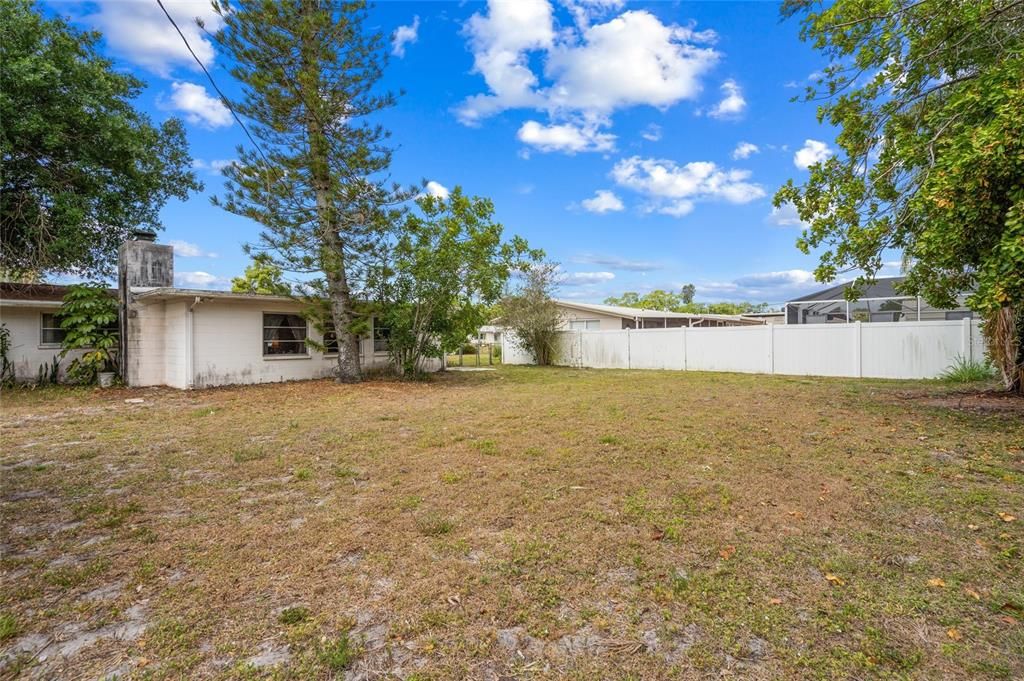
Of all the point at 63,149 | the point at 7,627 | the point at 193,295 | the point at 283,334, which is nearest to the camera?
the point at 7,627

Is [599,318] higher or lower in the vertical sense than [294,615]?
higher

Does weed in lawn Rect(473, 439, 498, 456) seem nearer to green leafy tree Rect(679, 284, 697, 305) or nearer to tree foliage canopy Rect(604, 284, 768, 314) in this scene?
tree foliage canopy Rect(604, 284, 768, 314)

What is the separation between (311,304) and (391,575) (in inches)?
450

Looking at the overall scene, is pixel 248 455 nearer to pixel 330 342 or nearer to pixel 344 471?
pixel 344 471

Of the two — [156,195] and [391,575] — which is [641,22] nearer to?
[391,575]

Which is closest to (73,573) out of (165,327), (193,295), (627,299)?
(193,295)

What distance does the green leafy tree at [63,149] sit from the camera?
455 inches

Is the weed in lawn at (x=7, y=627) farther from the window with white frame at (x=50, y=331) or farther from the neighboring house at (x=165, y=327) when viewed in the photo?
the window with white frame at (x=50, y=331)

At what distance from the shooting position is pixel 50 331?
1206 centimetres

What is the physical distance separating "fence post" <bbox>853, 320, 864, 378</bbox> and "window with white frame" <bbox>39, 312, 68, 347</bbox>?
20717 mm

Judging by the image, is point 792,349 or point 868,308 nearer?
point 792,349

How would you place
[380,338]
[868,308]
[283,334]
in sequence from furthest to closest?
1. [868,308]
2. [380,338]
3. [283,334]

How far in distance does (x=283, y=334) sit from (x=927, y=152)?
45.9 ft

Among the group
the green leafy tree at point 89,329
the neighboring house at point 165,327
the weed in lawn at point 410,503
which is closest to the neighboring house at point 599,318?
the neighboring house at point 165,327
